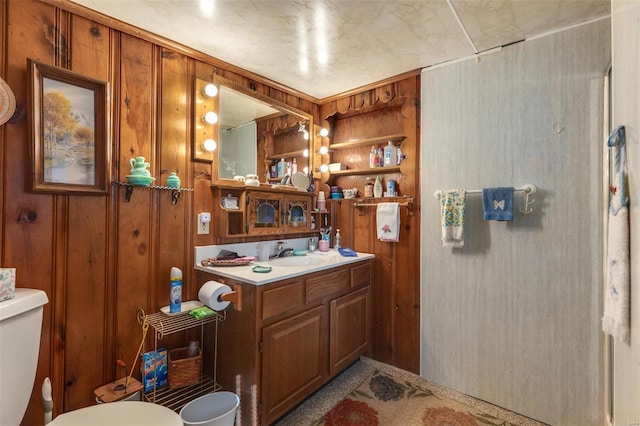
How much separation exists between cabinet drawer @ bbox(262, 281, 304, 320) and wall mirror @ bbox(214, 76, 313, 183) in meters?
0.90

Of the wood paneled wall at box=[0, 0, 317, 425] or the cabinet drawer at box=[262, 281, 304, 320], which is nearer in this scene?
the wood paneled wall at box=[0, 0, 317, 425]

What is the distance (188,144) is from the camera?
1907 millimetres

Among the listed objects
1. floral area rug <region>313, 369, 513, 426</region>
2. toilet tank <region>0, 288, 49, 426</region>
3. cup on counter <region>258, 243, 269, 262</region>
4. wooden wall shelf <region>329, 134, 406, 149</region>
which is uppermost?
wooden wall shelf <region>329, 134, 406, 149</region>

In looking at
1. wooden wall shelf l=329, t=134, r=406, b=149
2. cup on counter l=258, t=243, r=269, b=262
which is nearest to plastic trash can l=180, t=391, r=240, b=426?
cup on counter l=258, t=243, r=269, b=262

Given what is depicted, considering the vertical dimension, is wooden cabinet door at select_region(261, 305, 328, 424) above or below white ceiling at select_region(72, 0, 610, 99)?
below

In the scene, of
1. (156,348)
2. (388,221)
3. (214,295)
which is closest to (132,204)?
(214,295)

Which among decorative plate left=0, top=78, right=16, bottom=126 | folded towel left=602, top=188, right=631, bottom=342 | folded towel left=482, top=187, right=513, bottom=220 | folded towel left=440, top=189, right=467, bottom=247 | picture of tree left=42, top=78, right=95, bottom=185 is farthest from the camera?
folded towel left=440, top=189, right=467, bottom=247

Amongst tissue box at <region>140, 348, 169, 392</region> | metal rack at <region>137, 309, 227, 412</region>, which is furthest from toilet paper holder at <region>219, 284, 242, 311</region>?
tissue box at <region>140, 348, 169, 392</region>

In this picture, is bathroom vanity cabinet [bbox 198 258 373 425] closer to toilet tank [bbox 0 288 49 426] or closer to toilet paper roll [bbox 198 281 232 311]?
toilet paper roll [bbox 198 281 232 311]

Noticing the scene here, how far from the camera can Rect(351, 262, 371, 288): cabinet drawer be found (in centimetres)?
223

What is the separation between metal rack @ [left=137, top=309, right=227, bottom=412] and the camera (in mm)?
1605

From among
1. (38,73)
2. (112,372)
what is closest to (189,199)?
(38,73)

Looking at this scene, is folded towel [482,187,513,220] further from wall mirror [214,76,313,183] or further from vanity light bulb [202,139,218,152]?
vanity light bulb [202,139,218,152]

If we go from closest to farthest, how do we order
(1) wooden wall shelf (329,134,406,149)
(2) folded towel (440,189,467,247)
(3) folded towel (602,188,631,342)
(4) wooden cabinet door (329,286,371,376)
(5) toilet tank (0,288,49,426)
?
(3) folded towel (602,188,631,342) → (5) toilet tank (0,288,49,426) → (2) folded towel (440,189,467,247) → (4) wooden cabinet door (329,286,371,376) → (1) wooden wall shelf (329,134,406,149)
